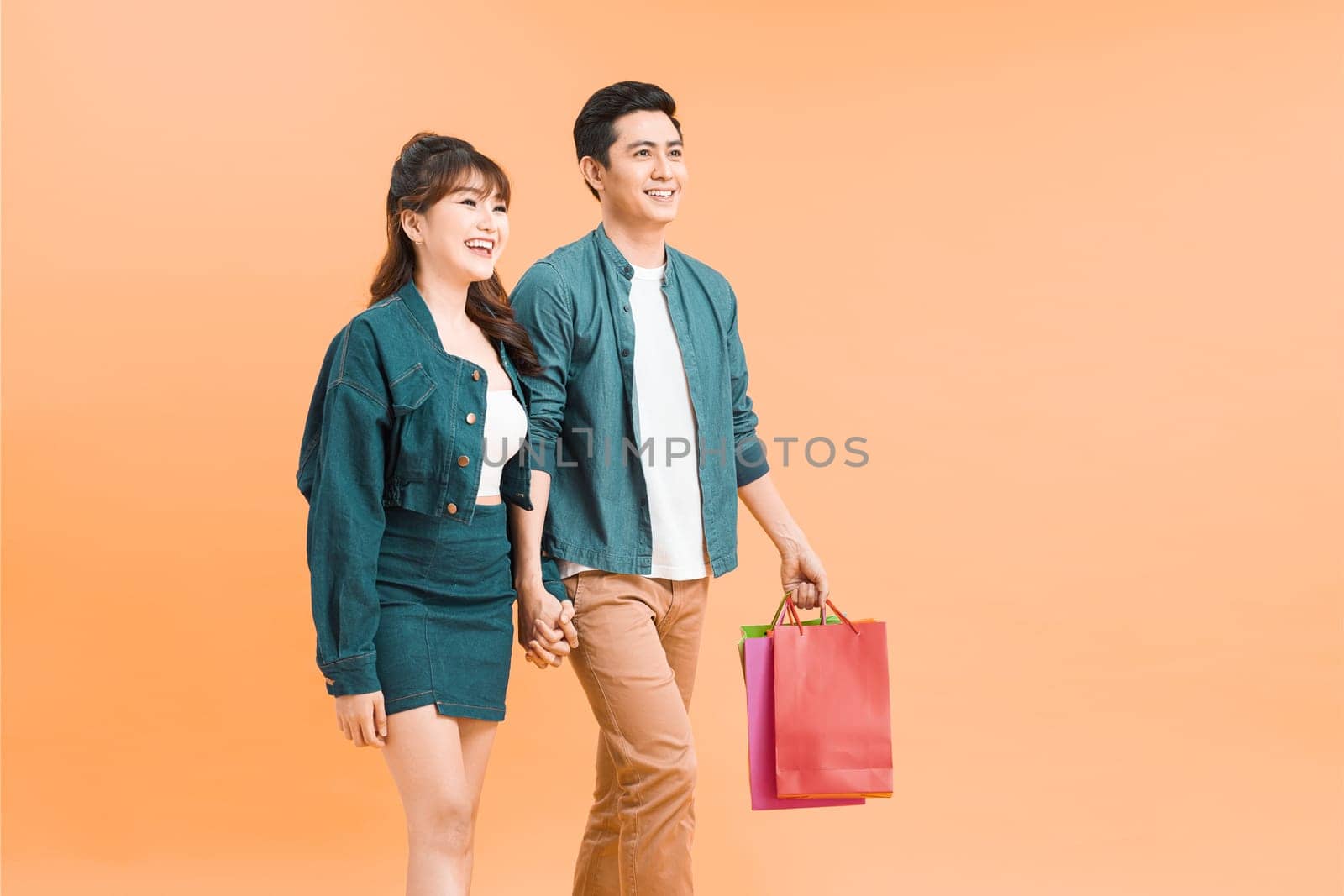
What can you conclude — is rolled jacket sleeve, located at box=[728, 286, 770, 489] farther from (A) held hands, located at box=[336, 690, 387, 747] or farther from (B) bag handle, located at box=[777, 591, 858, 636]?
(A) held hands, located at box=[336, 690, 387, 747]

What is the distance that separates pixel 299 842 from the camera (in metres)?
3.67

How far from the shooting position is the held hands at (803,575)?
279 centimetres

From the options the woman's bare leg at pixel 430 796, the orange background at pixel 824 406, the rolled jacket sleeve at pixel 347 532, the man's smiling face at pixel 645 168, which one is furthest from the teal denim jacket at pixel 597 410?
the orange background at pixel 824 406

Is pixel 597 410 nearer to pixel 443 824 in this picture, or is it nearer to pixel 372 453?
pixel 372 453

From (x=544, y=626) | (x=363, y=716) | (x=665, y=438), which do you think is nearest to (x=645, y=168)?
(x=665, y=438)

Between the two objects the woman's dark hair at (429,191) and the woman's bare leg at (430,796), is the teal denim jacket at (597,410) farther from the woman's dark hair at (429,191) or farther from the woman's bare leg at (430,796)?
the woman's bare leg at (430,796)

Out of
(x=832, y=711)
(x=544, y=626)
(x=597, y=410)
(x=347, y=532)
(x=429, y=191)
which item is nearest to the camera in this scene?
(x=347, y=532)

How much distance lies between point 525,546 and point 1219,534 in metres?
3.06

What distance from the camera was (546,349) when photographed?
2.44 m

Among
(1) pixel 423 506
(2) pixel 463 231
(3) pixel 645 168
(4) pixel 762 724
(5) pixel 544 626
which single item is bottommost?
(4) pixel 762 724

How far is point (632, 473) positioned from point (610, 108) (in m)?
0.76

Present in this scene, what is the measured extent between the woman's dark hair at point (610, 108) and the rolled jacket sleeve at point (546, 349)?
0.94ft

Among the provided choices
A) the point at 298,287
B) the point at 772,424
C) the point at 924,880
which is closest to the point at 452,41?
the point at 298,287

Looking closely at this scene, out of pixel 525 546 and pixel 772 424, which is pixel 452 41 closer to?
pixel 772 424
